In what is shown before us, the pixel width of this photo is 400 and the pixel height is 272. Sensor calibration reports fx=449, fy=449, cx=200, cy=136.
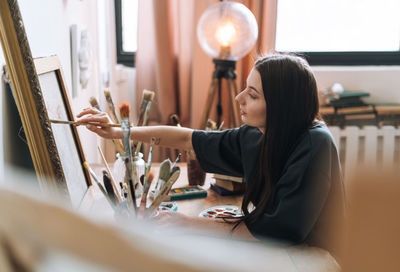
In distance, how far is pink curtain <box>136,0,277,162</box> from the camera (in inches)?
93.6

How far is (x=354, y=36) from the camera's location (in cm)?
274

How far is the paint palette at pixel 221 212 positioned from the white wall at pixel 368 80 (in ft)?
5.27

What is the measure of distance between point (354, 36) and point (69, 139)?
215 cm

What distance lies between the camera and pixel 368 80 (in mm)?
2625

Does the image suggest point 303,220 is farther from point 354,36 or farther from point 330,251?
point 354,36

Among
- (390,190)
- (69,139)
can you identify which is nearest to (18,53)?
(69,139)

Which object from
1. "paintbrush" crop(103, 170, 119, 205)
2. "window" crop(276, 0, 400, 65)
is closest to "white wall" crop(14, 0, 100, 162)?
"paintbrush" crop(103, 170, 119, 205)

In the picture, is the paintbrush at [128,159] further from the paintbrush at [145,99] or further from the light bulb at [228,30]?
the light bulb at [228,30]

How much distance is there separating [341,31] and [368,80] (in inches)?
13.9

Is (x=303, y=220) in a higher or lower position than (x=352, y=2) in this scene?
lower

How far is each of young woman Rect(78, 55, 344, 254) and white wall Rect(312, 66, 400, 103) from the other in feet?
5.05

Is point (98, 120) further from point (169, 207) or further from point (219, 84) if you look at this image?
point (219, 84)

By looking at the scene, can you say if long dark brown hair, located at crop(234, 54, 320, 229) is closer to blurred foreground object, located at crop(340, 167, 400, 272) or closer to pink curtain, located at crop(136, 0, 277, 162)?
blurred foreground object, located at crop(340, 167, 400, 272)

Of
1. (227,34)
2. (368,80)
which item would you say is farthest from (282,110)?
(368,80)
